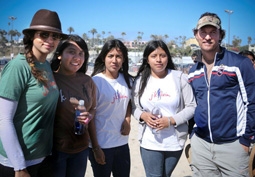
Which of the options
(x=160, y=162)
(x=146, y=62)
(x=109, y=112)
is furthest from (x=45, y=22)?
A: (x=160, y=162)

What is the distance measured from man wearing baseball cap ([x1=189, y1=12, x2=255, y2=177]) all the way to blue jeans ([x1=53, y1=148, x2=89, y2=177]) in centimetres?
141

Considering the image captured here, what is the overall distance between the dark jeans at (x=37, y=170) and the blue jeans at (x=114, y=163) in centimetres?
67

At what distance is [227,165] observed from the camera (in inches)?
105

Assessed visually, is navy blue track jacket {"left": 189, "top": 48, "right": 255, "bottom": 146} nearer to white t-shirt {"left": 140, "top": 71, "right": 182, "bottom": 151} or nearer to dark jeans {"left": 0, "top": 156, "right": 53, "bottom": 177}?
white t-shirt {"left": 140, "top": 71, "right": 182, "bottom": 151}

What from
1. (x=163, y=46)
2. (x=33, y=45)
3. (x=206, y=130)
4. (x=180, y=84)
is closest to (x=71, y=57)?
(x=33, y=45)

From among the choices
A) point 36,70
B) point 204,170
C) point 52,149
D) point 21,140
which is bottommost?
point 204,170

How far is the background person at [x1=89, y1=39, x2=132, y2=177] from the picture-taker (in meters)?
2.94

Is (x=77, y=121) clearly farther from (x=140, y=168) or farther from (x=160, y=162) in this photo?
(x=140, y=168)

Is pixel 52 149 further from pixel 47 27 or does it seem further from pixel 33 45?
pixel 47 27

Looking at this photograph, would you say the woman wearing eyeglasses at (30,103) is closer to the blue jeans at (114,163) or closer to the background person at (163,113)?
the blue jeans at (114,163)

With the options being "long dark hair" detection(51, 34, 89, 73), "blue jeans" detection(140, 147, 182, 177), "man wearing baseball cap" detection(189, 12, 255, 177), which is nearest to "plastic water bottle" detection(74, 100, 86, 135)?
"long dark hair" detection(51, 34, 89, 73)

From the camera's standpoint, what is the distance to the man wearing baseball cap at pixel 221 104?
2.49 meters

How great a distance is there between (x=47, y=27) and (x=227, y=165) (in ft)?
7.86

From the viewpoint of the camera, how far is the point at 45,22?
2129 mm
